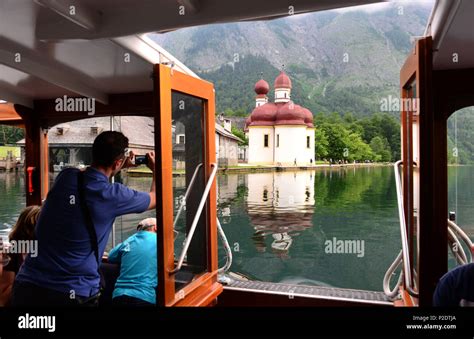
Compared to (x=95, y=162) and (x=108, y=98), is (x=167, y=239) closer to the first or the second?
(x=95, y=162)

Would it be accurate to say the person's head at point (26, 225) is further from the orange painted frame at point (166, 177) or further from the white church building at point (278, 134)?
the white church building at point (278, 134)

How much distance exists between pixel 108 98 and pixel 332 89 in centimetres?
3894

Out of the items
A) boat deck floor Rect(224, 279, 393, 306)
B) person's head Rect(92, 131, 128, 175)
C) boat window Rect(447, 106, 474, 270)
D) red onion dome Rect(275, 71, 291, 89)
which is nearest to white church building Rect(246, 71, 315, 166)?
red onion dome Rect(275, 71, 291, 89)

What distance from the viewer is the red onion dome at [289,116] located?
124 ft

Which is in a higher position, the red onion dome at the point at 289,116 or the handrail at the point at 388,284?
the red onion dome at the point at 289,116

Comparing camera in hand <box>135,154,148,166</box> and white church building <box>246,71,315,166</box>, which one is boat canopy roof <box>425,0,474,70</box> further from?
white church building <box>246,71,315,166</box>

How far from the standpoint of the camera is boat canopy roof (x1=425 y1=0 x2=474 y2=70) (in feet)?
5.95

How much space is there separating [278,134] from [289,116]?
1777 mm

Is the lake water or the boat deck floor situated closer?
the boat deck floor

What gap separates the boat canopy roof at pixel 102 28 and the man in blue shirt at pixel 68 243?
34.5 inches

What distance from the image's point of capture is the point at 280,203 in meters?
38.3

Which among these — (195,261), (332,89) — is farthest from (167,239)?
(332,89)

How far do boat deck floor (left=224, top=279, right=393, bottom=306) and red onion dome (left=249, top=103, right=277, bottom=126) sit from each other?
34900 millimetres

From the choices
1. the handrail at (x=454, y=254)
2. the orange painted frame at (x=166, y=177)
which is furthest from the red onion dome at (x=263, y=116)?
the orange painted frame at (x=166, y=177)
